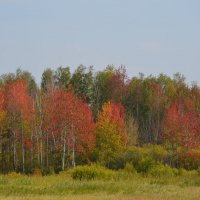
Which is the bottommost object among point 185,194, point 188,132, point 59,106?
point 185,194

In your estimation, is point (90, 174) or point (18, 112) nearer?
point (90, 174)

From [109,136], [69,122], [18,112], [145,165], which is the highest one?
[18,112]

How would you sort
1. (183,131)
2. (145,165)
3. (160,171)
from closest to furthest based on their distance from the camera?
(160,171) < (145,165) < (183,131)

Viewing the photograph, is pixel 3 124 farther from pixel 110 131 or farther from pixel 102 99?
pixel 102 99

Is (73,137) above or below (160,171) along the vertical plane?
above

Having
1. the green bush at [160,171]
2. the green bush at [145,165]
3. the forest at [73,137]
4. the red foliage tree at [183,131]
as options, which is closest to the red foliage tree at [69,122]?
the forest at [73,137]

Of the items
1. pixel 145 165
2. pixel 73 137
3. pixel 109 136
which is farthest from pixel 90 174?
pixel 109 136

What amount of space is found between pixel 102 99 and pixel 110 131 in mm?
22136

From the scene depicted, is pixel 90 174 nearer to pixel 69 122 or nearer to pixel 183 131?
pixel 69 122

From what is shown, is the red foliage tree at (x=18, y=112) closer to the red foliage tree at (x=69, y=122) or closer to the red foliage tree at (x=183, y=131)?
the red foliage tree at (x=69, y=122)

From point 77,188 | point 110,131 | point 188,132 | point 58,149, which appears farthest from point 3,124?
point 77,188

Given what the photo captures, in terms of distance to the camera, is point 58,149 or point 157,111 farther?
point 157,111

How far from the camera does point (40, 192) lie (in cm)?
1972

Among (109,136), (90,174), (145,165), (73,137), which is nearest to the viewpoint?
(90,174)
